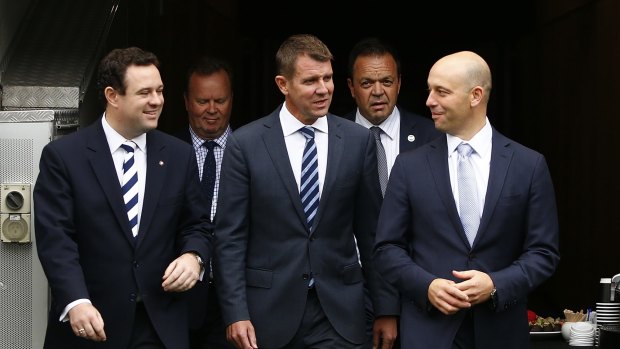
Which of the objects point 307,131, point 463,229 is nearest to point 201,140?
point 307,131

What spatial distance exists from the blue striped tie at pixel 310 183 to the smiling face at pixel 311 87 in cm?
16

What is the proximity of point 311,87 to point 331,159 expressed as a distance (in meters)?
0.32

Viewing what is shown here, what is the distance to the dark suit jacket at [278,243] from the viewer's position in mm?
4805

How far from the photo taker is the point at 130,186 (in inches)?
185

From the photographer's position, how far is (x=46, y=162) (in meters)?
4.64

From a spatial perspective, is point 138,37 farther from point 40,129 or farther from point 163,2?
point 40,129

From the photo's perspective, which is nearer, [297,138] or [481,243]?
[481,243]

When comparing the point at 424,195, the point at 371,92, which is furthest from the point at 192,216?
the point at 371,92

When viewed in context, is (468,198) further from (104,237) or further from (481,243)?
(104,237)

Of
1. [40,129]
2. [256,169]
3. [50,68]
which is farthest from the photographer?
[50,68]

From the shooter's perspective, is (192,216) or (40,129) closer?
(192,216)

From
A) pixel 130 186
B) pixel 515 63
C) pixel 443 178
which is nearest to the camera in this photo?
pixel 443 178

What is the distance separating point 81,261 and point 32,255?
104 cm

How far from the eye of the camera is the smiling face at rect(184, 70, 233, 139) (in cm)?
599
